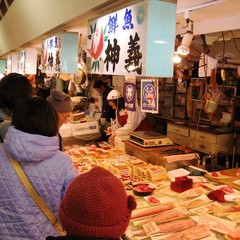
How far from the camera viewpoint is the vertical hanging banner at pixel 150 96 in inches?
173

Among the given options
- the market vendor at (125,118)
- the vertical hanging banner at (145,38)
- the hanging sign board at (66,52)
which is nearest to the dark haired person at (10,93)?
the vertical hanging banner at (145,38)

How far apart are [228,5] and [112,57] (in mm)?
1462

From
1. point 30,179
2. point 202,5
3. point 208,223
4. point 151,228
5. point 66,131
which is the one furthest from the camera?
point 66,131

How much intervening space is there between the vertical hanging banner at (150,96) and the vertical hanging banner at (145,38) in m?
1.45

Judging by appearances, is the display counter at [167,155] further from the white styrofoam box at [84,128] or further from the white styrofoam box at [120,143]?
the white styrofoam box at [84,128]

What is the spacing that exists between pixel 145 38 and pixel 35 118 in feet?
3.81

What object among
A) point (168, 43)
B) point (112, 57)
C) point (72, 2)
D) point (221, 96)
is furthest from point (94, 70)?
point (221, 96)

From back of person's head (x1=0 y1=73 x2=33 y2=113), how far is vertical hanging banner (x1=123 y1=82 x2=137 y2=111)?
8.64 feet

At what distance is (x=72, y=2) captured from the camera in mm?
3746

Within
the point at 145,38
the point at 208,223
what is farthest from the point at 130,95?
the point at 208,223

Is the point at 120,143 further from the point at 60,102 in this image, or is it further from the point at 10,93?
the point at 10,93

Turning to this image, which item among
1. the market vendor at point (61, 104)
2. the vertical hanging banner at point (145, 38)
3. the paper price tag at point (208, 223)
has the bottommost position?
the paper price tag at point (208, 223)

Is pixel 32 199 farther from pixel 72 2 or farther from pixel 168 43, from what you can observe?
pixel 72 2

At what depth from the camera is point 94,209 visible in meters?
1.28
